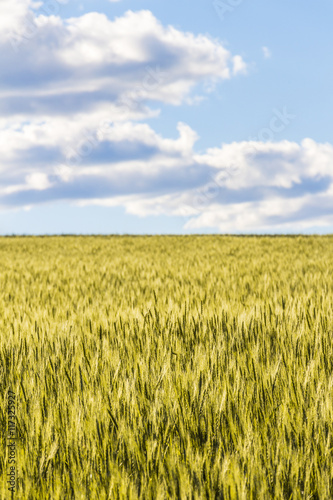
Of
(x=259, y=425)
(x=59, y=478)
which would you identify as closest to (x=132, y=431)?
(x=59, y=478)

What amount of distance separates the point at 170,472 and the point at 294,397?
704mm

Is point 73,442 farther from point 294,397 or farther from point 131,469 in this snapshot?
point 294,397

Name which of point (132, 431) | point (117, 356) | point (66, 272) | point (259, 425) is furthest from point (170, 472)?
point (66, 272)

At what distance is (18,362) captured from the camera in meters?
2.48

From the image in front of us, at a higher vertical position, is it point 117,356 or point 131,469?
point 117,356

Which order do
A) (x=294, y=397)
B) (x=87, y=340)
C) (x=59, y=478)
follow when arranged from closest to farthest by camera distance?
(x=59, y=478) < (x=294, y=397) < (x=87, y=340)

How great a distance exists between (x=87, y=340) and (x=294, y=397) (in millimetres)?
1332

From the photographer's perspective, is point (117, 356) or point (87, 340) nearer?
point (117, 356)

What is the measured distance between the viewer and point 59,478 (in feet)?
4.64

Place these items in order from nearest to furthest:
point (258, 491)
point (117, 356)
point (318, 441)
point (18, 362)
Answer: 1. point (258, 491)
2. point (318, 441)
3. point (117, 356)
4. point (18, 362)

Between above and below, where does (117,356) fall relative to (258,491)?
above

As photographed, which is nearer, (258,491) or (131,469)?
(258,491)

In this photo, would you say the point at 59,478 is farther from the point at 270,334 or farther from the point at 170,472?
the point at 270,334

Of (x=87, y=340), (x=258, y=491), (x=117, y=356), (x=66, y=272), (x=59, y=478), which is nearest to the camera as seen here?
(x=258, y=491)
